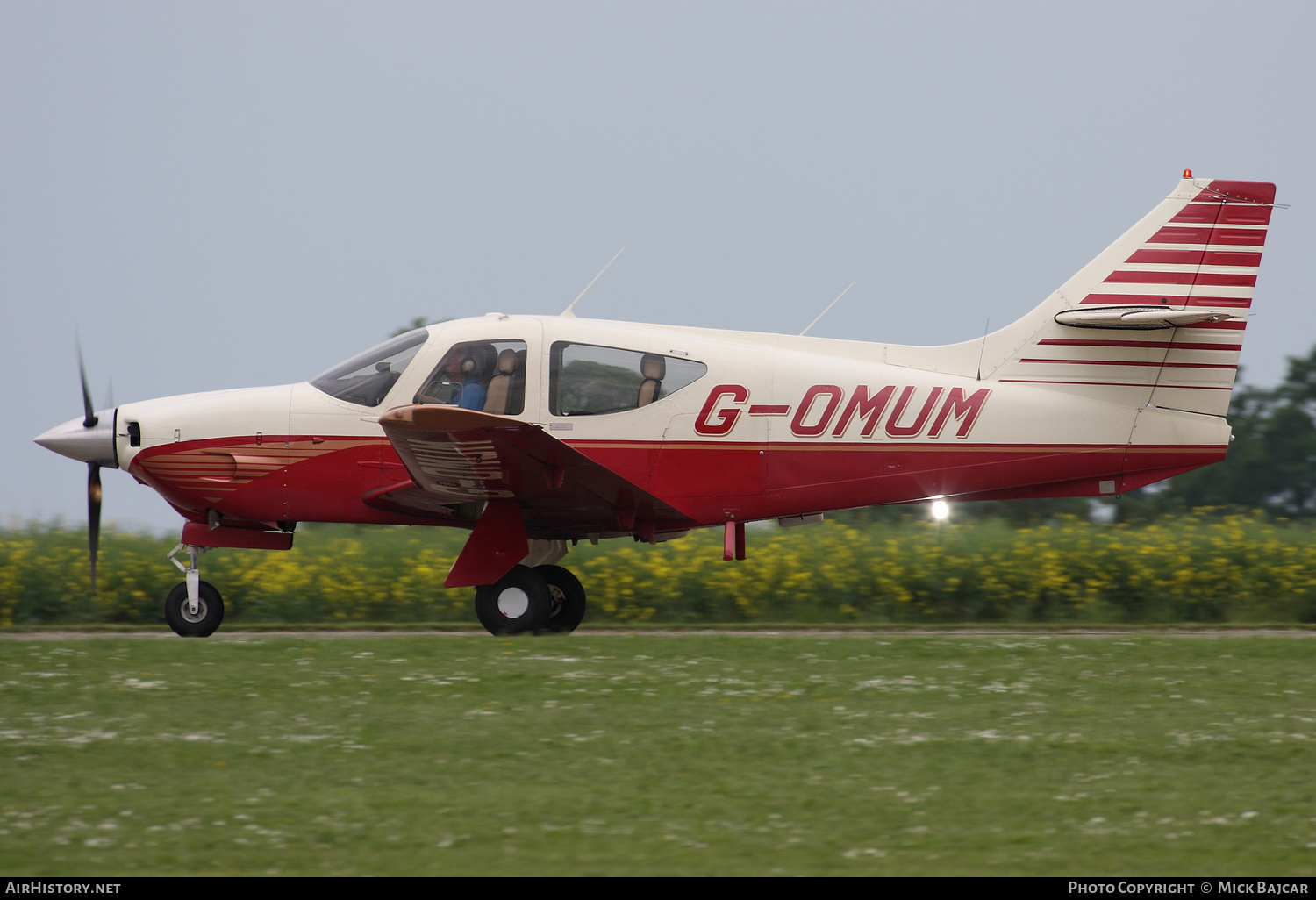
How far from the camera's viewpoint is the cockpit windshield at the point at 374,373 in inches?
362

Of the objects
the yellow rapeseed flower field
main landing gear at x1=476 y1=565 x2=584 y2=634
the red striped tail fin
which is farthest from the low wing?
the red striped tail fin

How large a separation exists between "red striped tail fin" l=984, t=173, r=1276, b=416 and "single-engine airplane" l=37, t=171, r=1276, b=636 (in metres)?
0.02

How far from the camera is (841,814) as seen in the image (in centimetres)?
467

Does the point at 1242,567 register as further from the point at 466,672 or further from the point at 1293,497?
the point at 1293,497

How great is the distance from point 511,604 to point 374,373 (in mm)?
2082

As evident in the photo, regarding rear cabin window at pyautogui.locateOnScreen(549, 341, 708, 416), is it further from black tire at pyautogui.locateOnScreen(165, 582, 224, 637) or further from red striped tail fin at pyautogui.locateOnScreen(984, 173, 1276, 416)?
black tire at pyautogui.locateOnScreen(165, 582, 224, 637)

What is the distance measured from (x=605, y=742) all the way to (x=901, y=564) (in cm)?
726

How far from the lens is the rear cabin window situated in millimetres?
9086

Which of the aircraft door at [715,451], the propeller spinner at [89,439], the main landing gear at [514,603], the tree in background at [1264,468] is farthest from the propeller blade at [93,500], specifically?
the tree in background at [1264,468]

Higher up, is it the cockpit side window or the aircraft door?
the cockpit side window

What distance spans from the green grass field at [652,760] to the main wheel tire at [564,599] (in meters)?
1.61

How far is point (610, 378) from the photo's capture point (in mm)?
9148
